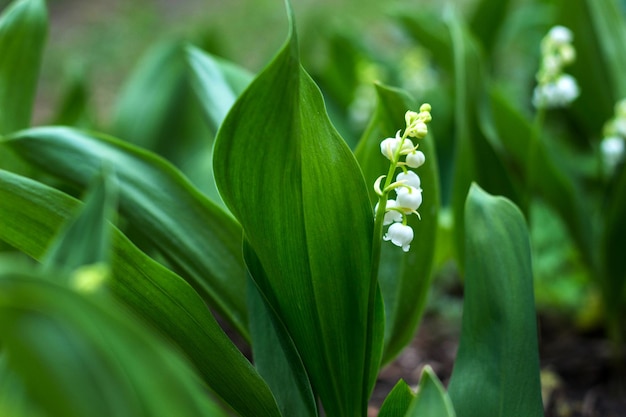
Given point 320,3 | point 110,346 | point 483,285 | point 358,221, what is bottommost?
point 320,3

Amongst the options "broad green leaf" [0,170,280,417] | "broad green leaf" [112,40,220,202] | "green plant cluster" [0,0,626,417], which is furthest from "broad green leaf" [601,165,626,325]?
"broad green leaf" [112,40,220,202]

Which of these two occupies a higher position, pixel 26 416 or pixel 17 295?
pixel 17 295

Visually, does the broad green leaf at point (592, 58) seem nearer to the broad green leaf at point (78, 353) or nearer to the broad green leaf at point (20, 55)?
the broad green leaf at point (20, 55)

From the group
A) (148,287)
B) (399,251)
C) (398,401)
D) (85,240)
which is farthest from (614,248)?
(85,240)

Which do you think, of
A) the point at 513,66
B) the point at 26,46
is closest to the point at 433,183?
the point at 26,46

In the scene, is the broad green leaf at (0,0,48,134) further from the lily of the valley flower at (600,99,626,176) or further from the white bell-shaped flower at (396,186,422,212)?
→ the lily of the valley flower at (600,99,626,176)

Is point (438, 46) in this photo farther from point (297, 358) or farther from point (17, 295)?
point (17, 295)
